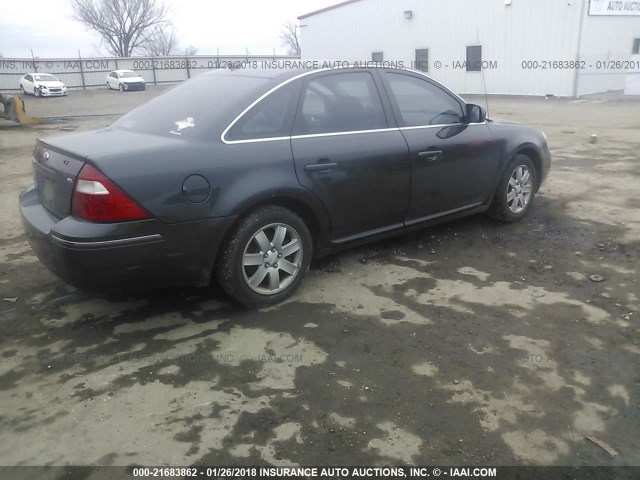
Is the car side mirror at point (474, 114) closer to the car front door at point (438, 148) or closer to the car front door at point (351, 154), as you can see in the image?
the car front door at point (438, 148)

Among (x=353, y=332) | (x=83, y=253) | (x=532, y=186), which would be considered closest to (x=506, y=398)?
(x=353, y=332)

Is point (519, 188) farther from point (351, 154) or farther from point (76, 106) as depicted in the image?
point (76, 106)

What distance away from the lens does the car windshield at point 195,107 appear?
11.6 ft

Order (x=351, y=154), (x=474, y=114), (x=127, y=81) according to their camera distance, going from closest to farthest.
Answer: (x=351, y=154) < (x=474, y=114) < (x=127, y=81)

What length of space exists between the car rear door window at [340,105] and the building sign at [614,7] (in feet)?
69.5

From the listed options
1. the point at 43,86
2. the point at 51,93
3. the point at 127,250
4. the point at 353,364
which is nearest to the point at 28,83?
the point at 43,86

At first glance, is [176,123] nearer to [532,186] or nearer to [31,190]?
[31,190]

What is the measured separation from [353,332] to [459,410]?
918 millimetres

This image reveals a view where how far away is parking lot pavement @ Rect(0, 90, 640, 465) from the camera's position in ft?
8.04

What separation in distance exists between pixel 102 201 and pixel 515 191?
385 cm

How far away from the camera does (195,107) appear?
3.76 m

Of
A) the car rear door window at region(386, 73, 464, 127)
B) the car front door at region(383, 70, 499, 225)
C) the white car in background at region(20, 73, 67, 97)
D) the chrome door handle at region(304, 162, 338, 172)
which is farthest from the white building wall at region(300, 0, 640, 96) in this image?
the chrome door handle at region(304, 162, 338, 172)

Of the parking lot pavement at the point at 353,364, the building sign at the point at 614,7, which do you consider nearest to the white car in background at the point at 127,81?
the building sign at the point at 614,7

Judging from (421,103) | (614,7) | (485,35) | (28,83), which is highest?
(614,7)
